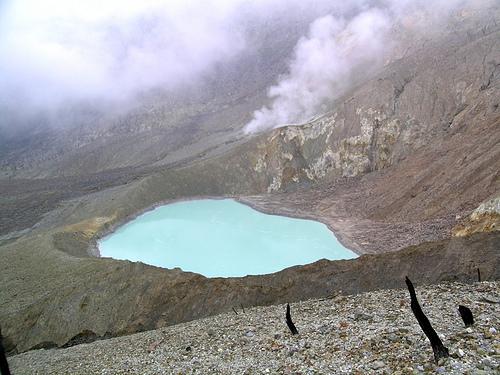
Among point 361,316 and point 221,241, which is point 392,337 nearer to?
point 361,316

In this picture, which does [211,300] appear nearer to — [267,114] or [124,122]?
[267,114]

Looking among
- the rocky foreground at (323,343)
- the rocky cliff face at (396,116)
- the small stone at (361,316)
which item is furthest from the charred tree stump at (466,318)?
the rocky cliff face at (396,116)

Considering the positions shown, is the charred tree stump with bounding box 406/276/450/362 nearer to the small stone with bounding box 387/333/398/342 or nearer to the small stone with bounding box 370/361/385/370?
the small stone with bounding box 370/361/385/370

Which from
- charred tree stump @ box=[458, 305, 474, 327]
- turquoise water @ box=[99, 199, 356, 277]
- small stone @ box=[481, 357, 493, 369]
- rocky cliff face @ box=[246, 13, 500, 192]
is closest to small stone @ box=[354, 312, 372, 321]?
charred tree stump @ box=[458, 305, 474, 327]

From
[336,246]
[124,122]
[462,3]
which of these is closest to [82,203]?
[336,246]

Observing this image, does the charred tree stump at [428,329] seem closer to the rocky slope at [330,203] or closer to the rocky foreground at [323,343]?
the rocky foreground at [323,343]

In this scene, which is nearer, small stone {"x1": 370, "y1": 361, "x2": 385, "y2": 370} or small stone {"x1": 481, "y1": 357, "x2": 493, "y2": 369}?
small stone {"x1": 481, "y1": 357, "x2": 493, "y2": 369}

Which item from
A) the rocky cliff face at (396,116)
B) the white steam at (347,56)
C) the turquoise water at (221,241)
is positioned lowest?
the turquoise water at (221,241)
